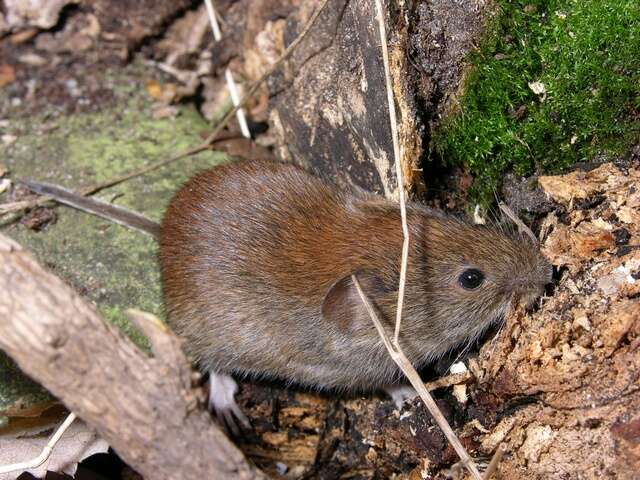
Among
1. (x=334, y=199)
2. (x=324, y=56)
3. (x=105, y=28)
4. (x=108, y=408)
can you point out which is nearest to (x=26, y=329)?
(x=108, y=408)

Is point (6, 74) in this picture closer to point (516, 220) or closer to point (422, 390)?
point (516, 220)

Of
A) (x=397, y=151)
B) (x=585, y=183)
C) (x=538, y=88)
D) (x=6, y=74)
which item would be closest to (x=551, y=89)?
(x=538, y=88)

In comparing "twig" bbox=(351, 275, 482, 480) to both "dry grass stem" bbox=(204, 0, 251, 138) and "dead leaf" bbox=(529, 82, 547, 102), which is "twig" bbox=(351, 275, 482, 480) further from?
"dry grass stem" bbox=(204, 0, 251, 138)

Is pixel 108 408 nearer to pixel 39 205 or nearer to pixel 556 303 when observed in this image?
pixel 556 303

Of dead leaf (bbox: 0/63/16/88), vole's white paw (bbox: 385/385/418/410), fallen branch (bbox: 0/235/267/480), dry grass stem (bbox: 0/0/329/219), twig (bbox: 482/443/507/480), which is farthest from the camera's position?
dead leaf (bbox: 0/63/16/88)

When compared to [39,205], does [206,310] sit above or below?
below

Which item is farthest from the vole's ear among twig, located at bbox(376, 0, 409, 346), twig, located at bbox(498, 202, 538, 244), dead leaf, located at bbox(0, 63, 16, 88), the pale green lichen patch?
dead leaf, located at bbox(0, 63, 16, 88)

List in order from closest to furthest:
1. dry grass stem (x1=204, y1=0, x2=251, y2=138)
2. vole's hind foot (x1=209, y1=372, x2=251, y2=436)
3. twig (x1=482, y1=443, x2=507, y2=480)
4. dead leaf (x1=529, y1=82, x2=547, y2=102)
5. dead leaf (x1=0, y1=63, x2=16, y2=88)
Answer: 1. twig (x1=482, y1=443, x2=507, y2=480)
2. dead leaf (x1=529, y1=82, x2=547, y2=102)
3. vole's hind foot (x1=209, y1=372, x2=251, y2=436)
4. dry grass stem (x1=204, y1=0, x2=251, y2=138)
5. dead leaf (x1=0, y1=63, x2=16, y2=88)
